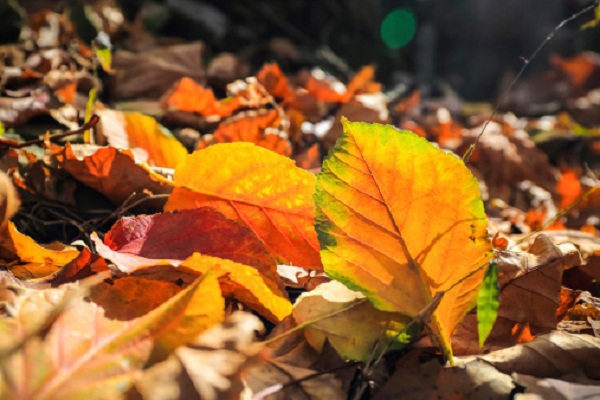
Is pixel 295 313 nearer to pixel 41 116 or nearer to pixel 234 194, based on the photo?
pixel 234 194

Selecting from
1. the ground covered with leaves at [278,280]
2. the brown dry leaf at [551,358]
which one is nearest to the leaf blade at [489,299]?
the ground covered with leaves at [278,280]

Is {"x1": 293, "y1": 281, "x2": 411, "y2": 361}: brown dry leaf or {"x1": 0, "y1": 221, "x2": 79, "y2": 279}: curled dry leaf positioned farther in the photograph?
{"x1": 0, "y1": 221, "x2": 79, "y2": 279}: curled dry leaf

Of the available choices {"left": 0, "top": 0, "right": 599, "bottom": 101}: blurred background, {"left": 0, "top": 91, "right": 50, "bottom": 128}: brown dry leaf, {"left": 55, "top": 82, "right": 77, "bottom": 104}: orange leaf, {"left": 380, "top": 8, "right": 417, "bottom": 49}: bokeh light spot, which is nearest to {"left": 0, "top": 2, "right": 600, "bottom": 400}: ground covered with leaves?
{"left": 0, "top": 91, "right": 50, "bottom": 128}: brown dry leaf

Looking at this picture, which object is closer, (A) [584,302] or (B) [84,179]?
(A) [584,302]

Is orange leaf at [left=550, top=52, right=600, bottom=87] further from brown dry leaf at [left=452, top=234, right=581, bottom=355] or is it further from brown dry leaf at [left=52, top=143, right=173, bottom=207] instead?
brown dry leaf at [left=52, top=143, right=173, bottom=207]

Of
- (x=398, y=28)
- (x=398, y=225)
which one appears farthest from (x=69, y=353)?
(x=398, y=28)

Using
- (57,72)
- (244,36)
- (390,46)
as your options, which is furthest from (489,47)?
(57,72)

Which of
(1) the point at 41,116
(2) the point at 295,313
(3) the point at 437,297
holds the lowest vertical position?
(1) the point at 41,116

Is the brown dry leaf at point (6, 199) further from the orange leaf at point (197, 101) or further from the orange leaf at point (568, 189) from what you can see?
the orange leaf at point (568, 189)
